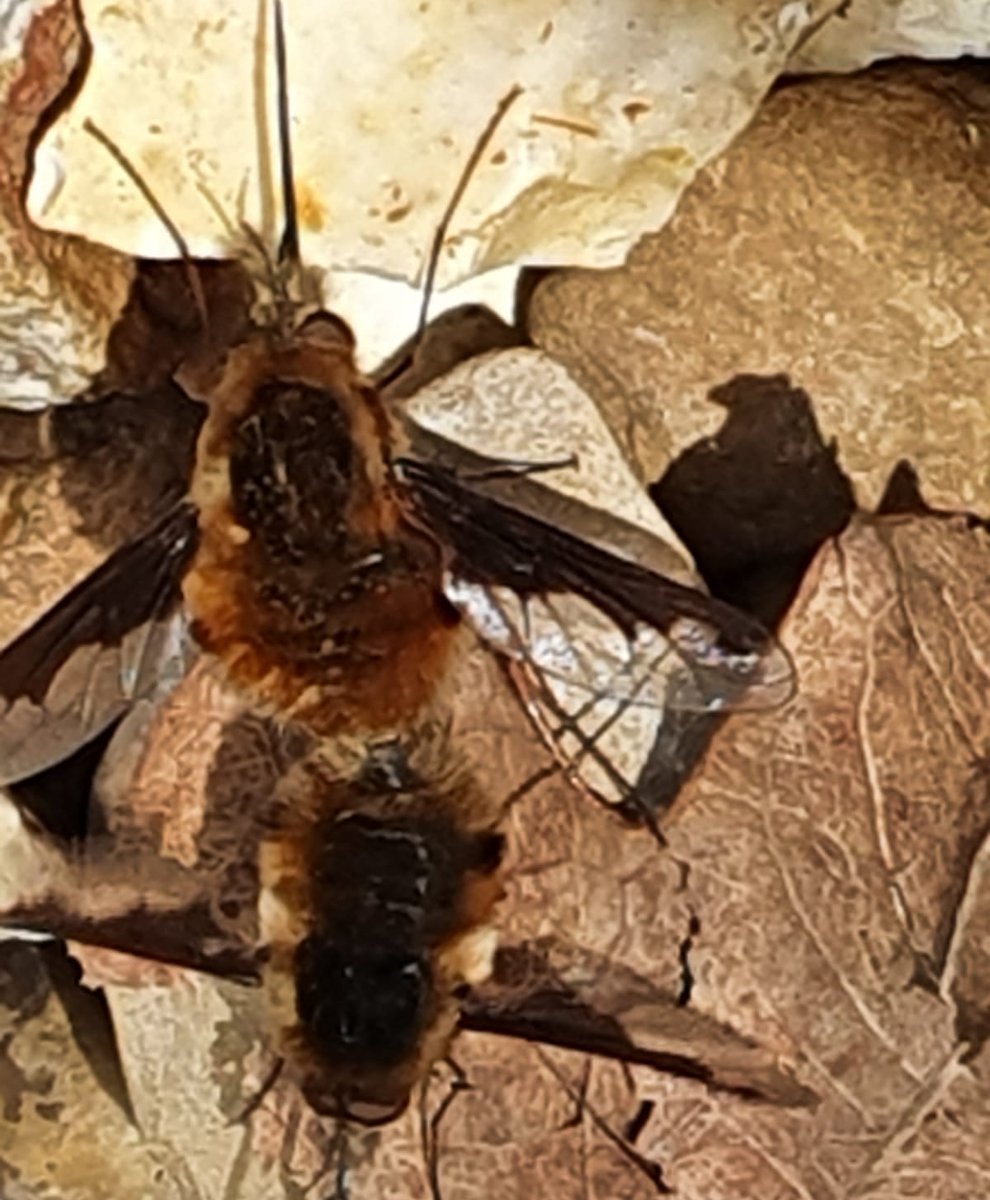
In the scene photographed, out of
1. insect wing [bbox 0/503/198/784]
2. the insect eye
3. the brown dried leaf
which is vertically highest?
the brown dried leaf

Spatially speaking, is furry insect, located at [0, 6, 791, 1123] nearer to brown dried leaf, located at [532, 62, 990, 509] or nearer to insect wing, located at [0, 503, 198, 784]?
insect wing, located at [0, 503, 198, 784]

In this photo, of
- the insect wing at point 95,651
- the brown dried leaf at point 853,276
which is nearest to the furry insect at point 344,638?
the insect wing at point 95,651

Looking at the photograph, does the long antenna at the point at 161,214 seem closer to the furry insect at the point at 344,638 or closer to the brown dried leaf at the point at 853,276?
the furry insect at the point at 344,638

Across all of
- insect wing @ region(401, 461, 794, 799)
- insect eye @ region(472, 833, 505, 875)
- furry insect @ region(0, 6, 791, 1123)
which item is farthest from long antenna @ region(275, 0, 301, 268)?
insect eye @ region(472, 833, 505, 875)

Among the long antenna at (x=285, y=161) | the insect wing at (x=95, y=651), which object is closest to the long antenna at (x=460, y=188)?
the long antenna at (x=285, y=161)

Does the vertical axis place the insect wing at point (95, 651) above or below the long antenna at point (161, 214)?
below

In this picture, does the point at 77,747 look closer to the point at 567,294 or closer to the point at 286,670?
the point at 286,670

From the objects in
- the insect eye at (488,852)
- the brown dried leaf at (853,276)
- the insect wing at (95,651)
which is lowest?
the insect eye at (488,852)

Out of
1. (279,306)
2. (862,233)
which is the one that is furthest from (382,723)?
(862,233)
